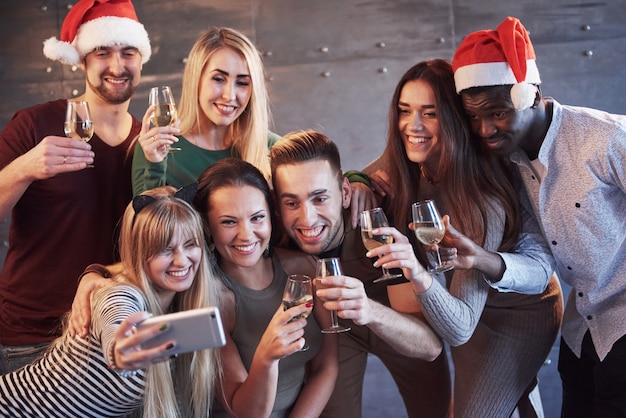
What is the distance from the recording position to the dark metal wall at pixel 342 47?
4625 millimetres

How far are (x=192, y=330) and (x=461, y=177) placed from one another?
1.50m

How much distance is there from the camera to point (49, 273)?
9.95ft

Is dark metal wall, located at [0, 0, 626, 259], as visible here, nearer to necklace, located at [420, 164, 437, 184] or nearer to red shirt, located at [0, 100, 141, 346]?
necklace, located at [420, 164, 437, 184]

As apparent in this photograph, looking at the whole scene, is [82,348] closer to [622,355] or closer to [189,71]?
[189,71]

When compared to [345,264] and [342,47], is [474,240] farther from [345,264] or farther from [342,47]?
[342,47]

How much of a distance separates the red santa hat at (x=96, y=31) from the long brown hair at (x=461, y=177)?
3.85ft

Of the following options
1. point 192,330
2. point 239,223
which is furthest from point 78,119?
point 192,330

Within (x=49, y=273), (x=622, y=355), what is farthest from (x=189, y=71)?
(x=622, y=355)

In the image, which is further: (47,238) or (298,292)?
(47,238)

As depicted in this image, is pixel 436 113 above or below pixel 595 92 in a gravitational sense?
below

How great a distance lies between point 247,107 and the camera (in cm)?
328

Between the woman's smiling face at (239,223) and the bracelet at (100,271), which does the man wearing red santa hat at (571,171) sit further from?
the bracelet at (100,271)

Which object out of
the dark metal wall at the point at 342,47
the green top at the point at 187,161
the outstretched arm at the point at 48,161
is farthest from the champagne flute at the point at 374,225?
the dark metal wall at the point at 342,47

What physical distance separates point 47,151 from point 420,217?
1.35m
